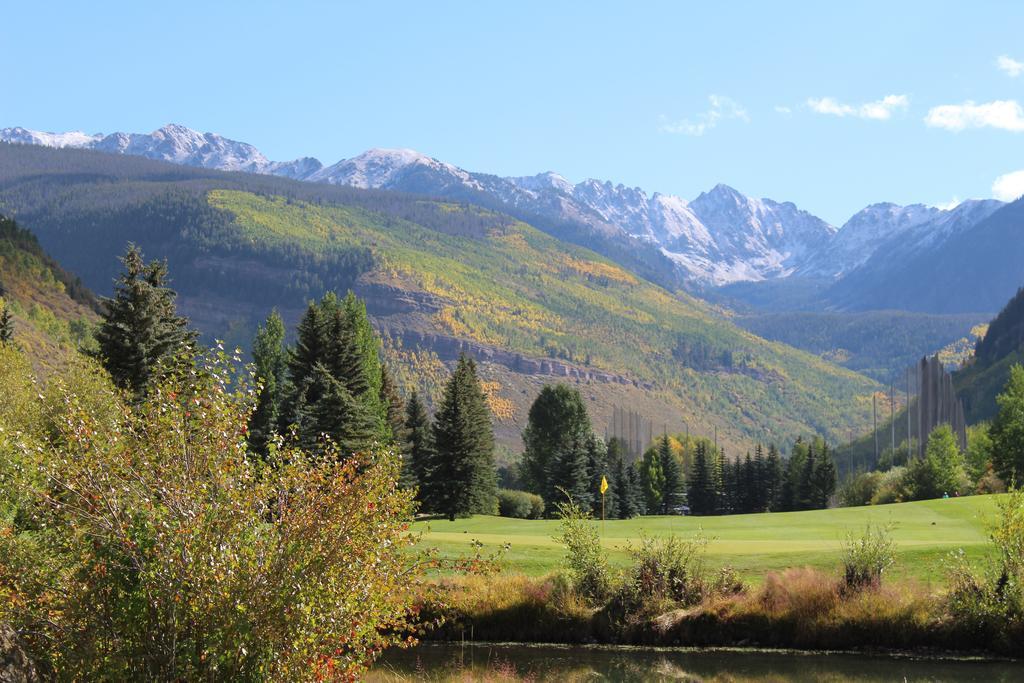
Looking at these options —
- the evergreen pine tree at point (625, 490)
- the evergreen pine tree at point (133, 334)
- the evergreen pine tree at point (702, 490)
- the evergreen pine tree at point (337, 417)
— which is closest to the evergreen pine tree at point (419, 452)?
the evergreen pine tree at point (337, 417)

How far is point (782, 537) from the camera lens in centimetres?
4484

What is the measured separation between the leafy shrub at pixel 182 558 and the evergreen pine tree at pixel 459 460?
48516mm

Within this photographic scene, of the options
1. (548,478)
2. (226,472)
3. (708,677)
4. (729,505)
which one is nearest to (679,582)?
(708,677)

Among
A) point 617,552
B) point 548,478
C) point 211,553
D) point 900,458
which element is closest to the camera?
point 211,553

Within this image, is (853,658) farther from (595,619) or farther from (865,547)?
(595,619)

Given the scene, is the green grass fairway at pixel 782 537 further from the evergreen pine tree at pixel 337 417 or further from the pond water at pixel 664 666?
the evergreen pine tree at pixel 337 417

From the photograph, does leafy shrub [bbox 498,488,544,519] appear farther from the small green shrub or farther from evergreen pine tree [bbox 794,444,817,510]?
the small green shrub

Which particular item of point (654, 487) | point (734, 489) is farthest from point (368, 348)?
point (734, 489)

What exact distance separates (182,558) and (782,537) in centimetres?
3630

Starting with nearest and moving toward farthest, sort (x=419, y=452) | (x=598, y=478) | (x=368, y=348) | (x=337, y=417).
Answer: (x=337, y=417), (x=419, y=452), (x=368, y=348), (x=598, y=478)

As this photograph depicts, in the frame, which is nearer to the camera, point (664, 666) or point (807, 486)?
point (664, 666)

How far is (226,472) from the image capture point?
13.9 metres

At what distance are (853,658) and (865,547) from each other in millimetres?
3692

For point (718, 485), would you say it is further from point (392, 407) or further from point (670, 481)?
point (392, 407)
